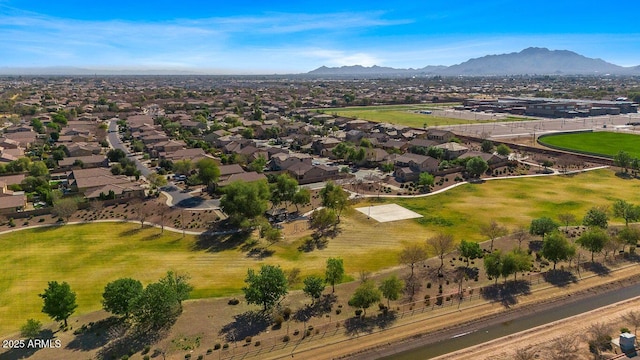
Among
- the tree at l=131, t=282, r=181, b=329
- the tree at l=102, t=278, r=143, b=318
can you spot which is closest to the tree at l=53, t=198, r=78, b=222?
the tree at l=102, t=278, r=143, b=318

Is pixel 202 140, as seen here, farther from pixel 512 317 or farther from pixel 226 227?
pixel 512 317

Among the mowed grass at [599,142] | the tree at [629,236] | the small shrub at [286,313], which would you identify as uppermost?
the mowed grass at [599,142]

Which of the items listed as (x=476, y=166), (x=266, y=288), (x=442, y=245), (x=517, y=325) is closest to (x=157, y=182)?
(x=266, y=288)

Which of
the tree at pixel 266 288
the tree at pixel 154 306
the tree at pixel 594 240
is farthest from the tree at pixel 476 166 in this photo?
the tree at pixel 154 306

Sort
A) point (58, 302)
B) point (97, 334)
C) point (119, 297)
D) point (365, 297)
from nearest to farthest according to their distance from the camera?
point (58, 302) → point (97, 334) → point (119, 297) → point (365, 297)

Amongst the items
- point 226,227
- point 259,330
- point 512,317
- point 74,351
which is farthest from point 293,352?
point 226,227

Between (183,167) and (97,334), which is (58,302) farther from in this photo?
(183,167)

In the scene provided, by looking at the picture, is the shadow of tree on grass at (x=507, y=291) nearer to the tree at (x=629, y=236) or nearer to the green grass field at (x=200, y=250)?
the green grass field at (x=200, y=250)
